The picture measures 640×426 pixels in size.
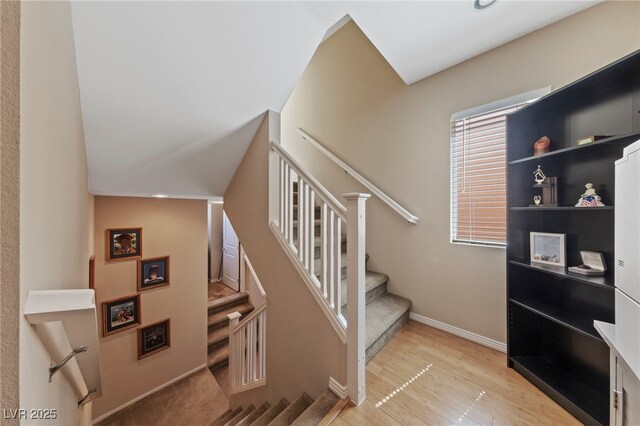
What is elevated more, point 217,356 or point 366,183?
point 366,183

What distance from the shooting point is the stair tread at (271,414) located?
1.76 metres

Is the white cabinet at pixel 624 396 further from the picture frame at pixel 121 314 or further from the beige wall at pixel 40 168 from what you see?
the picture frame at pixel 121 314

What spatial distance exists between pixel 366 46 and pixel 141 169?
8.51 ft

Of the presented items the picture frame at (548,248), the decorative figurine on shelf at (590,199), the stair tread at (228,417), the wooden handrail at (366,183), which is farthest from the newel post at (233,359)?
the decorative figurine on shelf at (590,199)

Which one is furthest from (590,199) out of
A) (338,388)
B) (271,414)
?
(271,414)

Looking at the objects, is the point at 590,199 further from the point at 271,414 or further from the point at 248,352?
the point at 248,352

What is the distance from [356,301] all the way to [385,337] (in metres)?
0.81

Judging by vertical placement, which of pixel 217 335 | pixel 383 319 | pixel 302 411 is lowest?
pixel 217 335

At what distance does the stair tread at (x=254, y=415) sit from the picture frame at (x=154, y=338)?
2172 mm

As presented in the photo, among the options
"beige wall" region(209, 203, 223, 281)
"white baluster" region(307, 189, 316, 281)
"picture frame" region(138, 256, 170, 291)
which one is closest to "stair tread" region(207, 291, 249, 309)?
"beige wall" region(209, 203, 223, 281)

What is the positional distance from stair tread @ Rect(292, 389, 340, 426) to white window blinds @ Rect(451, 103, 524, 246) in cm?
155

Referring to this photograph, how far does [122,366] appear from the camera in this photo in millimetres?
3207

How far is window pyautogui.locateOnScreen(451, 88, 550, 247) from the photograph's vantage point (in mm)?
1891

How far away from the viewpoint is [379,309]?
219 centimetres
